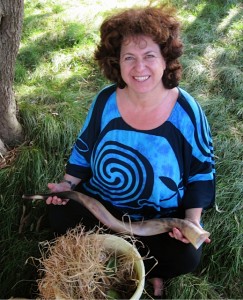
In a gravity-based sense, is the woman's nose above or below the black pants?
above

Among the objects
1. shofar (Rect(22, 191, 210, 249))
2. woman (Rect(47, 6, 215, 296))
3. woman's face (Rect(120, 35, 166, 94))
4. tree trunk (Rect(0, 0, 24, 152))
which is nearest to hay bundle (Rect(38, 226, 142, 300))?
shofar (Rect(22, 191, 210, 249))

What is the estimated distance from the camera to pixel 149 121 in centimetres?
188

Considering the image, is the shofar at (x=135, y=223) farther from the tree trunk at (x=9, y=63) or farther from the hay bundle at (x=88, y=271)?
the tree trunk at (x=9, y=63)

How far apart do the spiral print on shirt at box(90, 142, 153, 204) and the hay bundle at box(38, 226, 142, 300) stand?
372 millimetres

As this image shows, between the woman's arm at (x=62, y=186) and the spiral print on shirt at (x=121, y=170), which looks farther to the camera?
the woman's arm at (x=62, y=186)

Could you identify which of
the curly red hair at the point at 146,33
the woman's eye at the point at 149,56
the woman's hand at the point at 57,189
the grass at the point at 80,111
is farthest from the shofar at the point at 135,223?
the woman's eye at the point at 149,56

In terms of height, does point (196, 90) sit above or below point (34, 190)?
above

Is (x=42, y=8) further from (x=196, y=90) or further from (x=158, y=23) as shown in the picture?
(x=158, y=23)

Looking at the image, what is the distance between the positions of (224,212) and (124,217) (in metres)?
0.80

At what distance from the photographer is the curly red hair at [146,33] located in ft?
5.61

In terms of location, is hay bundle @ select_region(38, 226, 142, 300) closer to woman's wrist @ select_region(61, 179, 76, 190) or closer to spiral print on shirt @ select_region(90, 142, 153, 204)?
spiral print on shirt @ select_region(90, 142, 153, 204)

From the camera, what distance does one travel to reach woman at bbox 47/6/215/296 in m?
1.76

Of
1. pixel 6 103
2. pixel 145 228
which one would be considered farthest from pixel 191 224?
pixel 6 103

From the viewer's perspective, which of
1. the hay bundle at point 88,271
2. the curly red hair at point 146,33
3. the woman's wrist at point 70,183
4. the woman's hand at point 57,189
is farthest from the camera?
the woman's wrist at point 70,183
